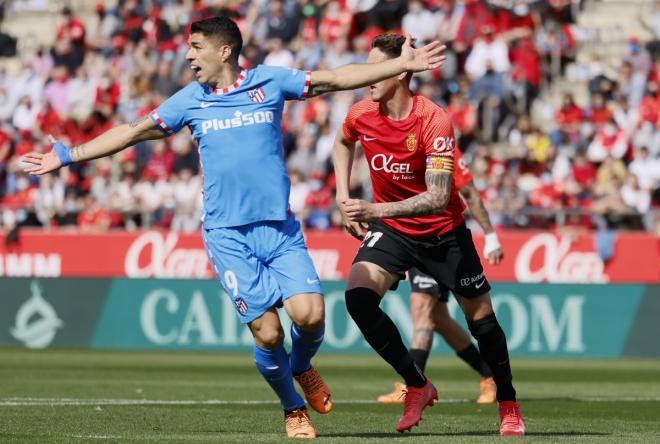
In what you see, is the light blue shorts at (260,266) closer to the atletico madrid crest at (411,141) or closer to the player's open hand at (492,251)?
the atletico madrid crest at (411,141)

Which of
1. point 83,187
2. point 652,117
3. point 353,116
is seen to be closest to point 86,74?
point 83,187

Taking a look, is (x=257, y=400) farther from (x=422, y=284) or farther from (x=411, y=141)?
(x=411, y=141)

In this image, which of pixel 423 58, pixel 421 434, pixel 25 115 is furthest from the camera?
pixel 25 115

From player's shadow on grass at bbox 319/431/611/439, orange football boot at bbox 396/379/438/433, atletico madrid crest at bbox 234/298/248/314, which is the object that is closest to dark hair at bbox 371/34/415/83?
atletico madrid crest at bbox 234/298/248/314

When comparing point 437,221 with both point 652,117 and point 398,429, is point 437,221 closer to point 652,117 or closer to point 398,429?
point 398,429

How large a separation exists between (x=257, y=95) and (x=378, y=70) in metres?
0.81

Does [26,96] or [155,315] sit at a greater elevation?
[26,96]

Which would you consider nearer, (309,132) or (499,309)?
(499,309)

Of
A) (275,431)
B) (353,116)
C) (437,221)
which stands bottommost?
(275,431)

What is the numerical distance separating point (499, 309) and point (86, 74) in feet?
38.3

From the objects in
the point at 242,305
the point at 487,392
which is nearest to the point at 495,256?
the point at 487,392

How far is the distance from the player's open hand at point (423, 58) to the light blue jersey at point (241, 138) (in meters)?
0.71

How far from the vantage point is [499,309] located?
2178cm

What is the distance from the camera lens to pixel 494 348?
1016 centimetres
